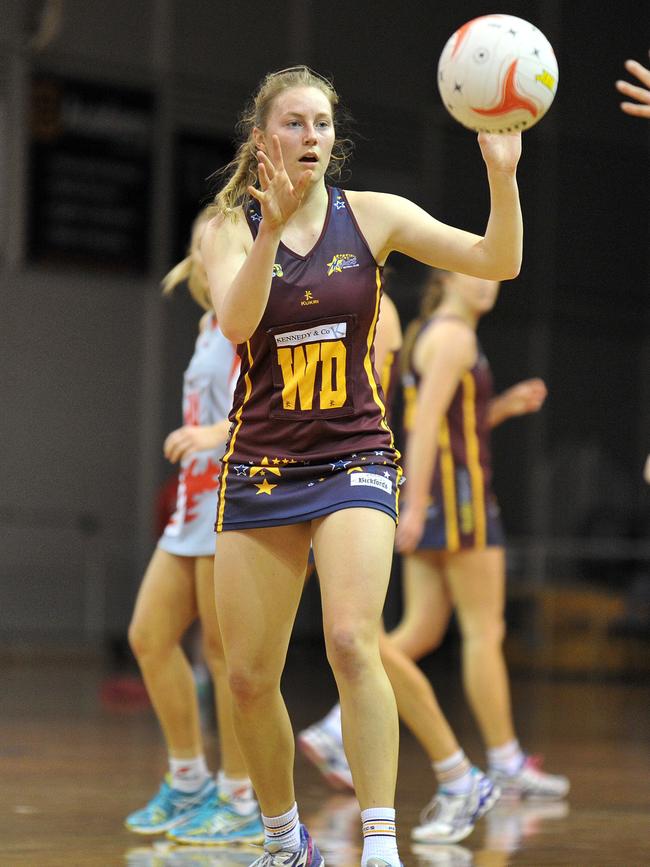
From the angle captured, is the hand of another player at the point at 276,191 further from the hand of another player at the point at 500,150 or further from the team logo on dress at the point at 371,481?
the team logo on dress at the point at 371,481

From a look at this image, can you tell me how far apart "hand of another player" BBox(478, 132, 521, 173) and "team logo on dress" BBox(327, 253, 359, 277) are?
34 cm

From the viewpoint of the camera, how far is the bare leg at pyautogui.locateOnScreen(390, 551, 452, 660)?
4.82 metres

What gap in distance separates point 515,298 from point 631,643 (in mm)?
2848

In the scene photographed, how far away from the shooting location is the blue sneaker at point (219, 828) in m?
3.66

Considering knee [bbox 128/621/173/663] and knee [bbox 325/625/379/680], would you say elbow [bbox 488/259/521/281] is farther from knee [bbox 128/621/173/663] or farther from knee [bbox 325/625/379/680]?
knee [bbox 128/621/173/663]

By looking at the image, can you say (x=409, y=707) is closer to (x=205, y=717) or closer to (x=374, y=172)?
(x=205, y=717)

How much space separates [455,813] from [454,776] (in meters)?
0.12

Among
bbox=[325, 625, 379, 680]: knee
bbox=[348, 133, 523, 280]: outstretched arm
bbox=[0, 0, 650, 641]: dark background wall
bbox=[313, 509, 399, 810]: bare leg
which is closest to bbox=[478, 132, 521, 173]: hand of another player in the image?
bbox=[348, 133, 523, 280]: outstretched arm

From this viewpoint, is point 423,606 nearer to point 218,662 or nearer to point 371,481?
point 218,662

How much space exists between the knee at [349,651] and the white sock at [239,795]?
1096 millimetres

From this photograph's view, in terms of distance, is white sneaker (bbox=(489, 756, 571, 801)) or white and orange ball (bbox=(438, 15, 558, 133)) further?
white sneaker (bbox=(489, 756, 571, 801))

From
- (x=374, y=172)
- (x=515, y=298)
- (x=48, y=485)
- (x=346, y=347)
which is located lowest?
(x=346, y=347)

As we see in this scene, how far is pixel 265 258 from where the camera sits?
8.77 feet

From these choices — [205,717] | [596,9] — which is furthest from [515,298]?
[205,717]
